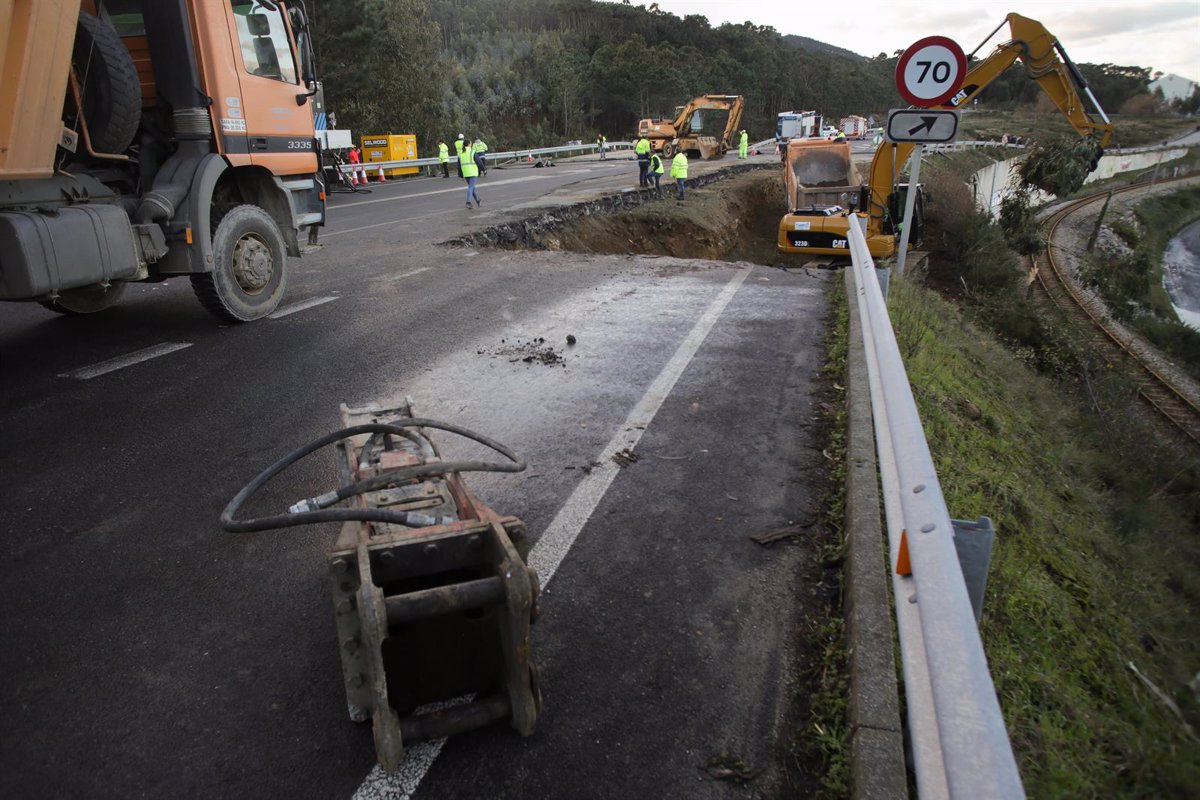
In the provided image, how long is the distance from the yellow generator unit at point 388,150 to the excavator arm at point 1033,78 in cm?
2138

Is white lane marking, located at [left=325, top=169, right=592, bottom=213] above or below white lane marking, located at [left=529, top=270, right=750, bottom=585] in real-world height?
above

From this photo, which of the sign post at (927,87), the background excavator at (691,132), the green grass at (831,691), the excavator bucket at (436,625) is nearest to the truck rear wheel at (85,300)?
the excavator bucket at (436,625)

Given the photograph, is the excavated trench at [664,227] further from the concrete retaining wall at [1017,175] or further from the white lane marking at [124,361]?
the concrete retaining wall at [1017,175]

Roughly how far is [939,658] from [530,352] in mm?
5339

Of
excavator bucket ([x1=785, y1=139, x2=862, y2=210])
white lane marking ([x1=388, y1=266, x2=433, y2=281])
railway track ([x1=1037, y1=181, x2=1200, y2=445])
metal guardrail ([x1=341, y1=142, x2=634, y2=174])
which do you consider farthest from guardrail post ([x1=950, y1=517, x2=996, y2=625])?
metal guardrail ([x1=341, y1=142, x2=634, y2=174])

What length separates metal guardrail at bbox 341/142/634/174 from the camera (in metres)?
27.1

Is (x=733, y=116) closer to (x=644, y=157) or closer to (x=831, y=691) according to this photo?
(x=644, y=157)

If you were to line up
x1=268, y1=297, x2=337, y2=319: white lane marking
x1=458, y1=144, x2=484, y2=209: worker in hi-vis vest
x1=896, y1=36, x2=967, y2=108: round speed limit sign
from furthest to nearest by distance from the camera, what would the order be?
x1=458, y1=144, x2=484, y2=209: worker in hi-vis vest → x1=268, y1=297, x2=337, y2=319: white lane marking → x1=896, y1=36, x2=967, y2=108: round speed limit sign

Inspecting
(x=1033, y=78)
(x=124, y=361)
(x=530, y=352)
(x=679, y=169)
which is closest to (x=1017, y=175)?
(x=679, y=169)

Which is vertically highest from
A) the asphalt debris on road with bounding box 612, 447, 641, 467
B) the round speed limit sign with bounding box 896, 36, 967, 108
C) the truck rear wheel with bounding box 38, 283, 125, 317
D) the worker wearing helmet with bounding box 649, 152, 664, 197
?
the round speed limit sign with bounding box 896, 36, 967, 108

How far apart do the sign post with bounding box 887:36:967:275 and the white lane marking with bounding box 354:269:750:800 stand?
2.78 metres

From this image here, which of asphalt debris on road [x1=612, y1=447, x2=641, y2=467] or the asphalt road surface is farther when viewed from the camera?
asphalt debris on road [x1=612, y1=447, x2=641, y2=467]

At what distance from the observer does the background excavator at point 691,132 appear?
123 ft

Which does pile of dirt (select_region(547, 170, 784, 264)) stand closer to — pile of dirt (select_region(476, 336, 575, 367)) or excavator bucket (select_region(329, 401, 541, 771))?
pile of dirt (select_region(476, 336, 575, 367))
